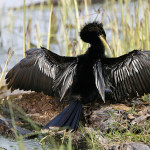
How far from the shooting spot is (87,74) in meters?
3.78

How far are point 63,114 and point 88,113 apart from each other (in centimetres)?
41

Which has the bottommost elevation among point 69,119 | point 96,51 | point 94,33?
point 69,119

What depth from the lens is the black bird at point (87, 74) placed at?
3650 mm

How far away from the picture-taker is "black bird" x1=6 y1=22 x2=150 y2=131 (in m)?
3.65

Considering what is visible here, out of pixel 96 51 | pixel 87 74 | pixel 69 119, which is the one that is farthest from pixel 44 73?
pixel 69 119

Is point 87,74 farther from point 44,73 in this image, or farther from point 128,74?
point 44,73

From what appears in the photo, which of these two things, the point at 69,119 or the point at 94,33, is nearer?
the point at 69,119

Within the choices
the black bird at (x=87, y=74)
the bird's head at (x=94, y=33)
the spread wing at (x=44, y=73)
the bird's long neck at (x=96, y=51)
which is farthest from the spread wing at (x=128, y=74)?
the spread wing at (x=44, y=73)

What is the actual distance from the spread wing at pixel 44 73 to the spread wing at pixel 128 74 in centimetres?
41

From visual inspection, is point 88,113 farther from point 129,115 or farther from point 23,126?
point 23,126

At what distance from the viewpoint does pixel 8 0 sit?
379 inches

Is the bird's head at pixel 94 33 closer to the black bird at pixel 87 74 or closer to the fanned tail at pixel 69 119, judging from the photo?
the black bird at pixel 87 74

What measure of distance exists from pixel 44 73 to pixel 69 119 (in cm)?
80

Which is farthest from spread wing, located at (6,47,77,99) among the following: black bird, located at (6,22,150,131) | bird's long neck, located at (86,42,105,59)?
bird's long neck, located at (86,42,105,59)
